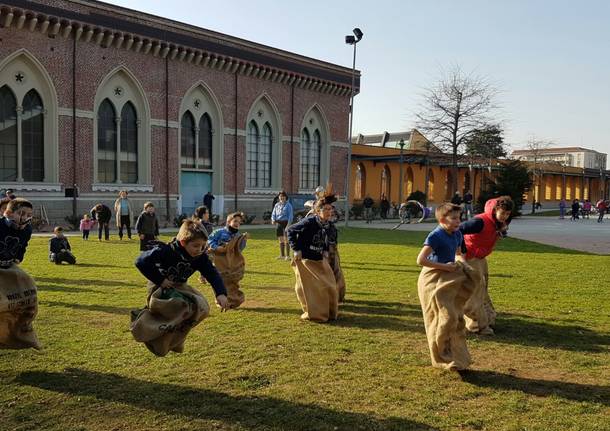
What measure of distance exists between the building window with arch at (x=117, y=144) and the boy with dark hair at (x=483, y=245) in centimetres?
2456

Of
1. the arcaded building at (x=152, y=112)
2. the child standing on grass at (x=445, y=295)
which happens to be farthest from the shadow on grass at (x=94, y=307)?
the arcaded building at (x=152, y=112)

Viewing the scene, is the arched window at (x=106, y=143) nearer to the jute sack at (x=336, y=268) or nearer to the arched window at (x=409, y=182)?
the jute sack at (x=336, y=268)

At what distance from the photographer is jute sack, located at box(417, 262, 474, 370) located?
5.77 meters

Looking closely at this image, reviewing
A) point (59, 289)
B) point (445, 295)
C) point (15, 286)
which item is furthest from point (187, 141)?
point (445, 295)

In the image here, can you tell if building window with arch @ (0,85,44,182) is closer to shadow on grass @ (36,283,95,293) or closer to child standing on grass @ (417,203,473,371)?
shadow on grass @ (36,283,95,293)

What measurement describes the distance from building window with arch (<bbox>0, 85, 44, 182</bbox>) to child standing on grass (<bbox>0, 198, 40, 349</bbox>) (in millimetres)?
22139

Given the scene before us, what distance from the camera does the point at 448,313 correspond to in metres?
5.72

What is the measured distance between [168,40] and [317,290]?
1005 inches

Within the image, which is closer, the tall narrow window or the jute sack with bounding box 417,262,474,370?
the jute sack with bounding box 417,262,474,370

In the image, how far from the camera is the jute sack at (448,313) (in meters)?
5.77

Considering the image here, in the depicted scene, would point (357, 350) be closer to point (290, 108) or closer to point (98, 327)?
point (98, 327)

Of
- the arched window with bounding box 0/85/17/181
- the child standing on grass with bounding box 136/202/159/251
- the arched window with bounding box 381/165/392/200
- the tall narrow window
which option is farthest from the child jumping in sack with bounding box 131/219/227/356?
the arched window with bounding box 381/165/392/200

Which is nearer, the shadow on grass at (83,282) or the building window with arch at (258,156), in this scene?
the shadow on grass at (83,282)

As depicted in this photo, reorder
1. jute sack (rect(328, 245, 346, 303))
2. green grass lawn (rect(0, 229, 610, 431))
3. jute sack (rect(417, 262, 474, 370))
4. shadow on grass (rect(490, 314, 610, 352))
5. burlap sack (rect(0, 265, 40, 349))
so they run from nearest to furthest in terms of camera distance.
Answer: green grass lawn (rect(0, 229, 610, 431))
burlap sack (rect(0, 265, 40, 349))
jute sack (rect(417, 262, 474, 370))
shadow on grass (rect(490, 314, 610, 352))
jute sack (rect(328, 245, 346, 303))
